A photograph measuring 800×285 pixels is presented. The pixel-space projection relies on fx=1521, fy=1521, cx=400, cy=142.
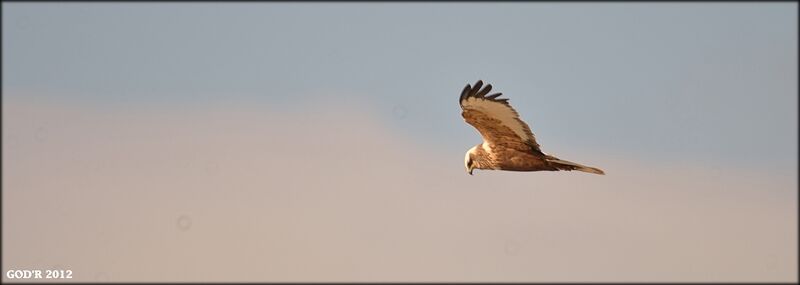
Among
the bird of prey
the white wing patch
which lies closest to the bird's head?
the bird of prey

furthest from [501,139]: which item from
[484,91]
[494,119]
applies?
[484,91]

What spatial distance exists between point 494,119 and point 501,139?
812 mm

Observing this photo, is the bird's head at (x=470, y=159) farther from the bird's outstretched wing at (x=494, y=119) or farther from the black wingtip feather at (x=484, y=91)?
the black wingtip feather at (x=484, y=91)

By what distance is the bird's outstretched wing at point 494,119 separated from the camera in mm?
32656

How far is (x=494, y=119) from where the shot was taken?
3328cm

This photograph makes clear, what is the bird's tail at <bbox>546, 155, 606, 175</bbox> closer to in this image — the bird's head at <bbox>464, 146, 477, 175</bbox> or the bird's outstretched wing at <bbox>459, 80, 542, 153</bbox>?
the bird's outstretched wing at <bbox>459, 80, 542, 153</bbox>

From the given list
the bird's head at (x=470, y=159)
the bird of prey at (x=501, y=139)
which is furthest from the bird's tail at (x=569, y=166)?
the bird's head at (x=470, y=159)

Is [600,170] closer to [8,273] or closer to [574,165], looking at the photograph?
[574,165]

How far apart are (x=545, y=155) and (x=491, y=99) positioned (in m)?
2.06

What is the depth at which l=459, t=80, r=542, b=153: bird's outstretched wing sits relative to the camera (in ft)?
107

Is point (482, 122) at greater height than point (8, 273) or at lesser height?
greater

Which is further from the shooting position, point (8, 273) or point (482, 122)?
point (8, 273)

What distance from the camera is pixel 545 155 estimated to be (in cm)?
3372

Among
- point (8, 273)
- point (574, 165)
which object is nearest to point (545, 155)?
point (574, 165)
